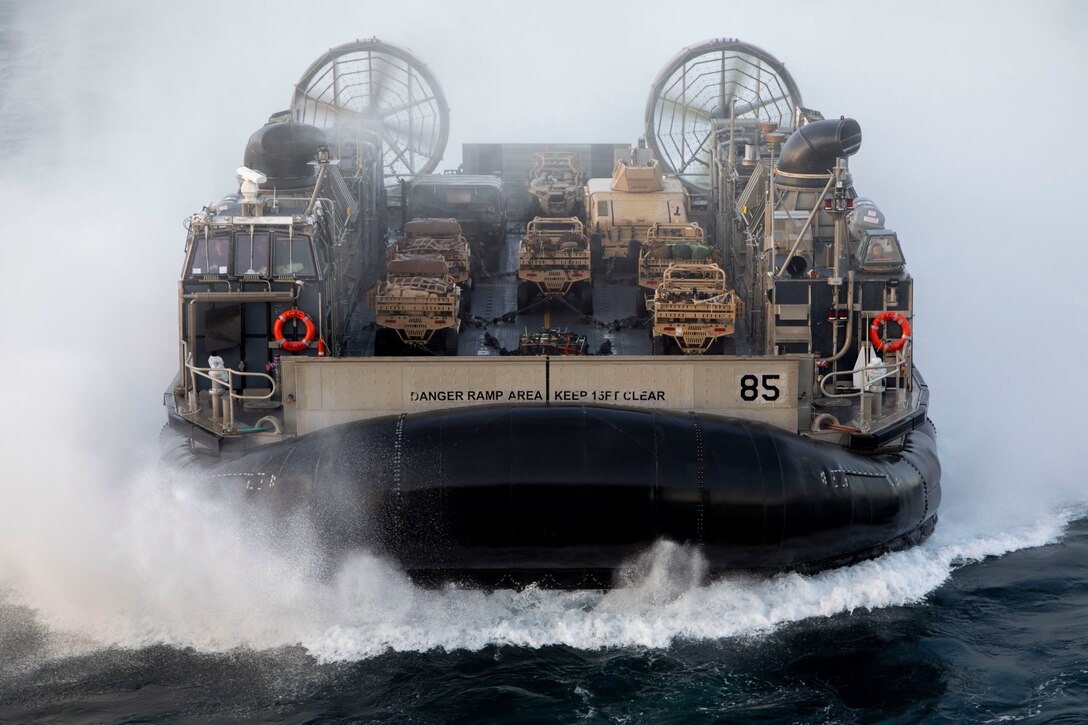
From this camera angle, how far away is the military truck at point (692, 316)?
48.4 feet

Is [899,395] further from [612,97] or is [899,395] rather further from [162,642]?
[612,97]

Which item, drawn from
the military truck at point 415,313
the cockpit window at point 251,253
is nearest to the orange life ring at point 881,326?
the military truck at point 415,313

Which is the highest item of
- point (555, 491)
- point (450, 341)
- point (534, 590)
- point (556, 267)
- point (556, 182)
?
point (556, 182)

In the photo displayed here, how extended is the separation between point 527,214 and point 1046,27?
20.9m

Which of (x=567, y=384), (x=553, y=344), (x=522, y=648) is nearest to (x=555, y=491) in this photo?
(x=567, y=384)

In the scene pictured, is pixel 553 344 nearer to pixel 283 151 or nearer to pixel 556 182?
pixel 283 151

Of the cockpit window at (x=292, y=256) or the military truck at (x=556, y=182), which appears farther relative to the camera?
the military truck at (x=556, y=182)

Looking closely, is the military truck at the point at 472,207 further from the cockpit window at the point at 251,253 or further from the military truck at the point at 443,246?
the cockpit window at the point at 251,253

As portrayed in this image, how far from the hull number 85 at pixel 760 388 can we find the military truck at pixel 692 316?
4.78ft

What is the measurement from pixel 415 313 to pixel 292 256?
1.29m

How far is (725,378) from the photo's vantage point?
43.6 ft

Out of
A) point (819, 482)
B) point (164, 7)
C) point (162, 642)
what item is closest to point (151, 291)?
point (162, 642)

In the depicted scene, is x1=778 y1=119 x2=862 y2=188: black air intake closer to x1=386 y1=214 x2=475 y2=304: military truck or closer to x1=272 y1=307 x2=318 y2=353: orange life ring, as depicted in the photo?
x1=386 y1=214 x2=475 y2=304: military truck

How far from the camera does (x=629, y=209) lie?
18547 mm
